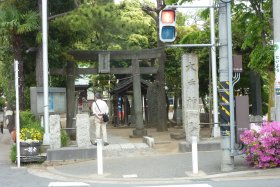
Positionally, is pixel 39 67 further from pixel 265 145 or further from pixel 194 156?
pixel 265 145

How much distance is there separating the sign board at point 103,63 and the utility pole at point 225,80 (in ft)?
33.5

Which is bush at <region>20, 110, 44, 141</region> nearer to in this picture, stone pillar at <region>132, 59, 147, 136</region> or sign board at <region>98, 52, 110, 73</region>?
sign board at <region>98, 52, 110, 73</region>

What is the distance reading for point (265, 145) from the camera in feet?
37.6

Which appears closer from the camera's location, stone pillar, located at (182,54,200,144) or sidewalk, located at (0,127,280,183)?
sidewalk, located at (0,127,280,183)

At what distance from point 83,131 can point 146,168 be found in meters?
3.10

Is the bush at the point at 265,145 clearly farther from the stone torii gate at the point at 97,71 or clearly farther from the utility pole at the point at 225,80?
the stone torii gate at the point at 97,71

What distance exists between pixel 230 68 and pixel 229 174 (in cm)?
266

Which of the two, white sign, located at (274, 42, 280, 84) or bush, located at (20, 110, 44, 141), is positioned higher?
white sign, located at (274, 42, 280, 84)

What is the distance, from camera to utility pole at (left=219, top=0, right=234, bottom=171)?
11.8 metres

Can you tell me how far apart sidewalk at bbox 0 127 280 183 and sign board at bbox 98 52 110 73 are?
6.16 meters

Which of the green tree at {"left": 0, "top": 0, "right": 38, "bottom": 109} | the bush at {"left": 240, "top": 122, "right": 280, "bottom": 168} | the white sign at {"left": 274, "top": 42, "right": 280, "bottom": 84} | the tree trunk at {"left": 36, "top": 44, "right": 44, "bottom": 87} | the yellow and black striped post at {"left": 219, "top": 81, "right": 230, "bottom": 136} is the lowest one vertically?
the bush at {"left": 240, "top": 122, "right": 280, "bottom": 168}

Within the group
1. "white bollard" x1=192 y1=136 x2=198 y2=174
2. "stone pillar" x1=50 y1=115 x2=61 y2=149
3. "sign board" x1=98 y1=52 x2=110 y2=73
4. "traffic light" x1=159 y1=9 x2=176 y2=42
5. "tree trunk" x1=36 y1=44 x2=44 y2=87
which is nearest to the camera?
"traffic light" x1=159 y1=9 x2=176 y2=42

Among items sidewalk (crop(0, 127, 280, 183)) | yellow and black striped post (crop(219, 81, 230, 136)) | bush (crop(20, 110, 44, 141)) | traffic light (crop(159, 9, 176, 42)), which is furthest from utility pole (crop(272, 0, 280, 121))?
bush (crop(20, 110, 44, 141))

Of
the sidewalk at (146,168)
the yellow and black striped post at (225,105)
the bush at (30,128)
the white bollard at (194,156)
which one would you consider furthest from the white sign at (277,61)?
the bush at (30,128)
